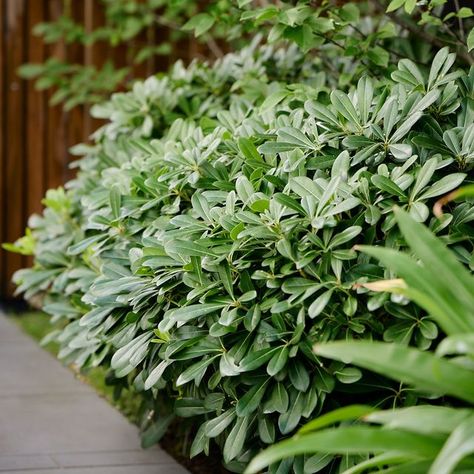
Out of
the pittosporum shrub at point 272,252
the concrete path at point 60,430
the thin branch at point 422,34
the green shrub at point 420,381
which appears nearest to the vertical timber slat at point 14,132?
the concrete path at point 60,430

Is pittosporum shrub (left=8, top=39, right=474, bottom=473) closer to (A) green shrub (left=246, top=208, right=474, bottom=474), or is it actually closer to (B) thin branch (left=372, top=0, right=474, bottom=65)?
(A) green shrub (left=246, top=208, right=474, bottom=474)

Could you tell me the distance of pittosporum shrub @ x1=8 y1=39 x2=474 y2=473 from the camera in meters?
2.61

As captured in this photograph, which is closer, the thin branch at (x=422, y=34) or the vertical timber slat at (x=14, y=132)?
the thin branch at (x=422, y=34)

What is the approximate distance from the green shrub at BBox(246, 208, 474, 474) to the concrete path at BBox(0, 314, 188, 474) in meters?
1.68

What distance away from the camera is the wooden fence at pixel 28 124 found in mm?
6859

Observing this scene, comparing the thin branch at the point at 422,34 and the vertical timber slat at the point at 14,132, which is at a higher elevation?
the thin branch at the point at 422,34

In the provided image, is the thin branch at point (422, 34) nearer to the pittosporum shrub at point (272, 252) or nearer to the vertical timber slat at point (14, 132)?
the pittosporum shrub at point (272, 252)

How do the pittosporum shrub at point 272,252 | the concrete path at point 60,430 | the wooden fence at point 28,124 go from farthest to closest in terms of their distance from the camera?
the wooden fence at point 28,124 → the concrete path at point 60,430 → the pittosporum shrub at point 272,252

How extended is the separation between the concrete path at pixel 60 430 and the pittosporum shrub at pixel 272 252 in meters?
0.15

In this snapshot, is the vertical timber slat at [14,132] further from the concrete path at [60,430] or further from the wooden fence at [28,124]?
the concrete path at [60,430]

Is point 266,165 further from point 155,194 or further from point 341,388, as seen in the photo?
point 341,388

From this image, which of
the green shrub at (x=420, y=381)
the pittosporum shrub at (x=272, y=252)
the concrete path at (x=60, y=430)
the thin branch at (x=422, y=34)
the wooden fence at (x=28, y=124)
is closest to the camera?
the green shrub at (x=420, y=381)

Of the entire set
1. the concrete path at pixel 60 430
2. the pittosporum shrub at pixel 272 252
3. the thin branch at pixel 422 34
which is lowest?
the concrete path at pixel 60 430

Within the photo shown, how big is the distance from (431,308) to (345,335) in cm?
81
